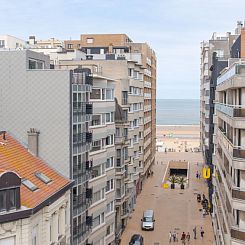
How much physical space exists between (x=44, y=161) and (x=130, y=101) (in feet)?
130

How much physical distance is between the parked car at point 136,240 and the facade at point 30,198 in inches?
771

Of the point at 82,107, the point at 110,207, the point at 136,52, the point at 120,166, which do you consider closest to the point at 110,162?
the point at 110,207

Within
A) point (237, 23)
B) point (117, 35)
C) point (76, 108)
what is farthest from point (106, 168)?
point (117, 35)

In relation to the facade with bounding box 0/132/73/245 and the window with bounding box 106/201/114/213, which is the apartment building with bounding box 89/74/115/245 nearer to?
the window with bounding box 106/201/114/213

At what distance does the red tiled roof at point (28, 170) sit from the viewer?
31.2 metres

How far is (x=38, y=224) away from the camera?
31.3 m

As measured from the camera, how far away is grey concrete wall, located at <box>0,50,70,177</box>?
127 ft

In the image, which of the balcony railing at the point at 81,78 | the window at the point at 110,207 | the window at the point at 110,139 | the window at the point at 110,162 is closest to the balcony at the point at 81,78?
the balcony railing at the point at 81,78

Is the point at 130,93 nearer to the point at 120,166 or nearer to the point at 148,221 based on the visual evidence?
the point at 120,166

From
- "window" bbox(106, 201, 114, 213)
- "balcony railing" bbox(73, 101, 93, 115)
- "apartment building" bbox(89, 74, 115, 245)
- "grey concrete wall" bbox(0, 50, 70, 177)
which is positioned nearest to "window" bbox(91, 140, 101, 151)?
"apartment building" bbox(89, 74, 115, 245)

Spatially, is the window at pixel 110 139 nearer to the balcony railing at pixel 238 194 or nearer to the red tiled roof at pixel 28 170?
the red tiled roof at pixel 28 170

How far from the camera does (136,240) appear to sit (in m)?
57.3

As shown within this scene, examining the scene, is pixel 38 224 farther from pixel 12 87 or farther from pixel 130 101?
pixel 130 101

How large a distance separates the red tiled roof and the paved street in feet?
82.4
